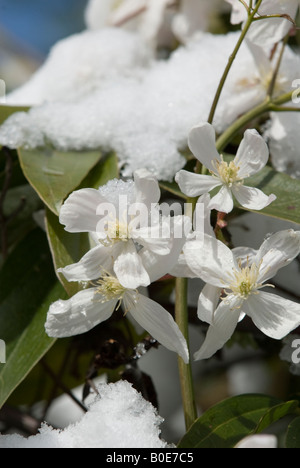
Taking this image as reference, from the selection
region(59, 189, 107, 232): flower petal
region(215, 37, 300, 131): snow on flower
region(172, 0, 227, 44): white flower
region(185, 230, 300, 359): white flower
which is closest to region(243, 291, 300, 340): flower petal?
region(185, 230, 300, 359): white flower

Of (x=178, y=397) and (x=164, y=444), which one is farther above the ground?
(x=164, y=444)

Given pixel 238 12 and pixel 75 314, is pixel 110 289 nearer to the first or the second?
pixel 75 314

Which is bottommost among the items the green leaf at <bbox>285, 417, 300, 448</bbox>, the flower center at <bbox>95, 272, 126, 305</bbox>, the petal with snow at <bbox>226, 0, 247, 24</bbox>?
the green leaf at <bbox>285, 417, 300, 448</bbox>

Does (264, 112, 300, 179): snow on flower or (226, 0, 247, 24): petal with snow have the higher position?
(226, 0, 247, 24): petal with snow

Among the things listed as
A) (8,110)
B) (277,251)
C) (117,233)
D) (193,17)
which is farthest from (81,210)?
(193,17)

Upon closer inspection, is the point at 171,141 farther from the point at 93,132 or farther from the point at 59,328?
the point at 59,328

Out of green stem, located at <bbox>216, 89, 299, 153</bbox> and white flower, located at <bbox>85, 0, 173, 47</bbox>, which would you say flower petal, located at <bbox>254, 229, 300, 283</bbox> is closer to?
→ green stem, located at <bbox>216, 89, 299, 153</bbox>

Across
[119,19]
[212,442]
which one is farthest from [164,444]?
[119,19]
